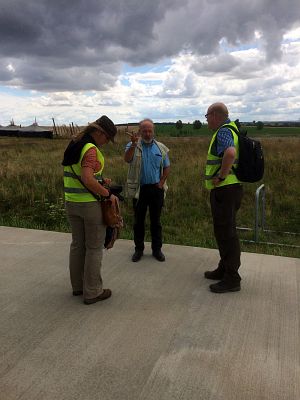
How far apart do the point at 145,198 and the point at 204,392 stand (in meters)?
2.55

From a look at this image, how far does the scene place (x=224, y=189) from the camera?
363 cm

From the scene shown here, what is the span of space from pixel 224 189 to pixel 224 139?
0.45m

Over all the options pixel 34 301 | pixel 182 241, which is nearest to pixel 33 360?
pixel 34 301

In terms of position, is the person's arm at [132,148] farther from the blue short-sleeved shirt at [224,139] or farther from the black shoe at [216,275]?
the black shoe at [216,275]

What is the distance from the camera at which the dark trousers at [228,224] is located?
3650 mm

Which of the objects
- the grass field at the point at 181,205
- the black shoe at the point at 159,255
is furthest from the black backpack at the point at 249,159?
the grass field at the point at 181,205

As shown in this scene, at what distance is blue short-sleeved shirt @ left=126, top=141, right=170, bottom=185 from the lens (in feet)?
14.9

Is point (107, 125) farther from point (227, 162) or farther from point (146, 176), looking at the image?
point (146, 176)

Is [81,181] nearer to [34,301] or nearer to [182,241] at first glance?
[34,301]

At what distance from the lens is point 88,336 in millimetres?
3006

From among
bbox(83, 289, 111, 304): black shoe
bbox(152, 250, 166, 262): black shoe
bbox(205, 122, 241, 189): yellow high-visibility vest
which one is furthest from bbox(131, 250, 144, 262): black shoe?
bbox(205, 122, 241, 189): yellow high-visibility vest

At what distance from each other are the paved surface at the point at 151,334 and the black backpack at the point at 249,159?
3.65 feet

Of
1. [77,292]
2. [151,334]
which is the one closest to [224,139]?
[151,334]

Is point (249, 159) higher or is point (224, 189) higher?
point (249, 159)
